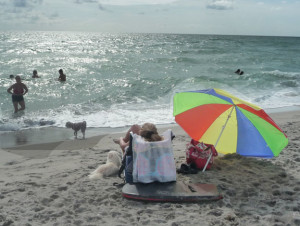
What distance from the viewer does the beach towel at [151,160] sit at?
393 cm

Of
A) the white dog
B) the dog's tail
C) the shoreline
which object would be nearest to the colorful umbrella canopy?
the white dog

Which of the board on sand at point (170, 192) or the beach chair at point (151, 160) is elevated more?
the beach chair at point (151, 160)

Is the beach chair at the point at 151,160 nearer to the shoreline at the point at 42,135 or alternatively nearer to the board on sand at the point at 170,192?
the board on sand at the point at 170,192

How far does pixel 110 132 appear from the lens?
8.24 meters

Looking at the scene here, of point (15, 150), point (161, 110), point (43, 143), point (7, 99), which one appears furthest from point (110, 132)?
point (7, 99)

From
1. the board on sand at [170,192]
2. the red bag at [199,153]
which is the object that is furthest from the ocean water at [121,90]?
the board on sand at [170,192]

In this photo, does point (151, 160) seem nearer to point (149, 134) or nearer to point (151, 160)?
point (151, 160)

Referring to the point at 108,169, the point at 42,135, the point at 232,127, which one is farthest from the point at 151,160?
the point at 42,135

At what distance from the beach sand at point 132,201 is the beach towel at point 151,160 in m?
0.36

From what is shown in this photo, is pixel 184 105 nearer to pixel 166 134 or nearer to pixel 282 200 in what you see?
pixel 166 134

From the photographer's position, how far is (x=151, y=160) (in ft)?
13.0

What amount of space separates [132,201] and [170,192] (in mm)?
474

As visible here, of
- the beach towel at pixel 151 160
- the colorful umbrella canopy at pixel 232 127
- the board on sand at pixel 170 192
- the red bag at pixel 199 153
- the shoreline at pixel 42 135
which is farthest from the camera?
the shoreline at pixel 42 135

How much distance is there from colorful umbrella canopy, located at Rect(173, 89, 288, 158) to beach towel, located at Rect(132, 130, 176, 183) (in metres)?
0.55
